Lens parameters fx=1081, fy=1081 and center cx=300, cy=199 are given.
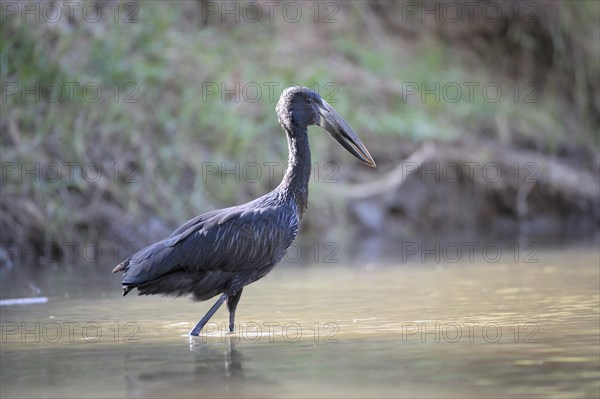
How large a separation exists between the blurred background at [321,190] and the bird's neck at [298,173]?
93cm

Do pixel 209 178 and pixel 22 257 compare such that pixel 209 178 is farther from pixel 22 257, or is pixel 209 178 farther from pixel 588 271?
pixel 588 271

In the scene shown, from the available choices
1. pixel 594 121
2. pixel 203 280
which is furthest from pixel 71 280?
pixel 594 121

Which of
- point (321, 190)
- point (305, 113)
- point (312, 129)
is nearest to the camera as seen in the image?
point (305, 113)

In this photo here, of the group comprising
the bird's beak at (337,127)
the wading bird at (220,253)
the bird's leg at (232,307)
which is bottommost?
the bird's leg at (232,307)

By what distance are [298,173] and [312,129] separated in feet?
25.8

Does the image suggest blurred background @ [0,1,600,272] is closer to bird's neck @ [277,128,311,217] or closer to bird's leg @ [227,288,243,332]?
bird's neck @ [277,128,311,217]

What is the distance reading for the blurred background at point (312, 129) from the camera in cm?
1407

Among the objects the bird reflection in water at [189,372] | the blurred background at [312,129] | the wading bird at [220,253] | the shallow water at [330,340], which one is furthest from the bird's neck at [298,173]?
the blurred background at [312,129]

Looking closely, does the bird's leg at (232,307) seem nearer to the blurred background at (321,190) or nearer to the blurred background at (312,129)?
the blurred background at (321,190)

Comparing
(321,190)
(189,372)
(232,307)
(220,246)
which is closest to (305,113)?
(220,246)

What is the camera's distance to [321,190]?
1614 centimetres

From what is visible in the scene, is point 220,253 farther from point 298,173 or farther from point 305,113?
point 305,113

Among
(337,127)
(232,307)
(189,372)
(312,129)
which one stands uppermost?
(312,129)

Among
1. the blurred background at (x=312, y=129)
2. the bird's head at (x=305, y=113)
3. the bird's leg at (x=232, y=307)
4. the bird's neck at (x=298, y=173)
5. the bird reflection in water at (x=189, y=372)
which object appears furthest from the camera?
the blurred background at (x=312, y=129)
